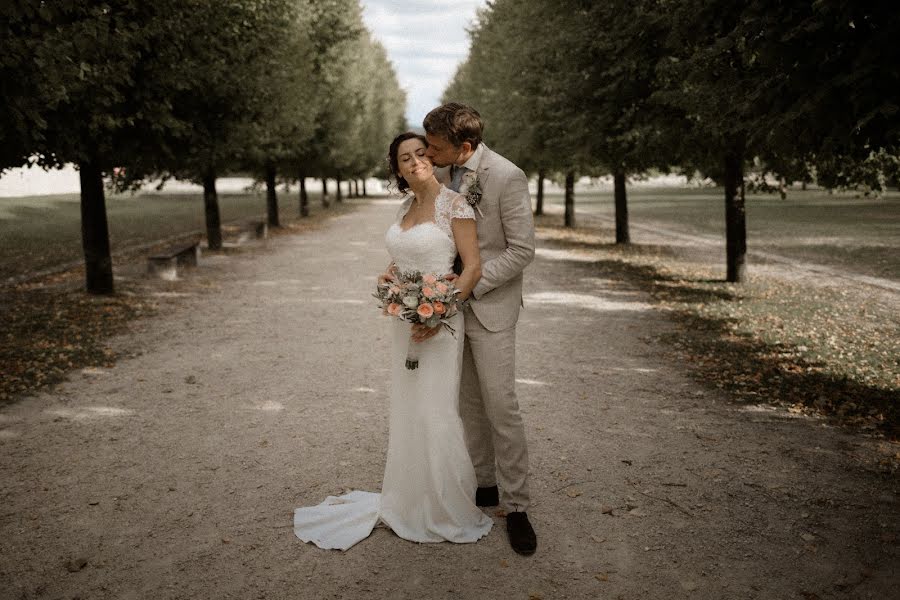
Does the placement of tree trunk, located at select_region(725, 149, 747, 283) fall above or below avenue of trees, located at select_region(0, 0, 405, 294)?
below

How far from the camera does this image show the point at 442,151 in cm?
396

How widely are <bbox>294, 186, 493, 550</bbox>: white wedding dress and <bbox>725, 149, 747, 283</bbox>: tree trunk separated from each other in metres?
9.88

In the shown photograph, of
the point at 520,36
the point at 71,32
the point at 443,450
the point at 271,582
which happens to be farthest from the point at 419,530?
the point at 520,36

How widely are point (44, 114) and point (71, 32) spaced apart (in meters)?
2.19

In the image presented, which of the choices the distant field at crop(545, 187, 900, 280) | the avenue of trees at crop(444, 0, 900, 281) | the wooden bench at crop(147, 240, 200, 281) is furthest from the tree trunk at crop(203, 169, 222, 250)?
the distant field at crop(545, 187, 900, 280)

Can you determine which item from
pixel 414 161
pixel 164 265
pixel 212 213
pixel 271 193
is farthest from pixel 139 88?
pixel 271 193

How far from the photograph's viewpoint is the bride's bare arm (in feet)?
13.0

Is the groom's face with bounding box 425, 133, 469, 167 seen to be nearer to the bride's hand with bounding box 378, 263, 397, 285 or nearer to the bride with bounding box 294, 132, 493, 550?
the bride with bounding box 294, 132, 493, 550

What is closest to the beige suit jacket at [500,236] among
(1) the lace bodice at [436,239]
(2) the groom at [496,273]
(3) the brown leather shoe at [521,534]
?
(2) the groom at [496,273]

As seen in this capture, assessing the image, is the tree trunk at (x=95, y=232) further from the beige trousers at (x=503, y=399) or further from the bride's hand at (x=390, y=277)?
the beige trousers at (x=503, y=399)

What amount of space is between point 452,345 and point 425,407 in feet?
1.29

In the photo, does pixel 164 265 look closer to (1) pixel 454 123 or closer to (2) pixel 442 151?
(2) pixel 442 151

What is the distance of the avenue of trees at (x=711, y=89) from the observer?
471cm

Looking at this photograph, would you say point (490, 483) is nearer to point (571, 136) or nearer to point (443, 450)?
point (443, 450)
